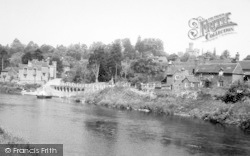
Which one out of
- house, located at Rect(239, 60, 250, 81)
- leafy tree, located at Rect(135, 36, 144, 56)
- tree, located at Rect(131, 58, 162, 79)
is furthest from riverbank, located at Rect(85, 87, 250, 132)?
leafy tree, located at Rect(135, 36, 144, 56)

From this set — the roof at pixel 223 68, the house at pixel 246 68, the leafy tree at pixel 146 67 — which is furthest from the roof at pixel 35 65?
the house at pixel 246 68

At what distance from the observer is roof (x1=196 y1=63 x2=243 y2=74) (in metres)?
77.1

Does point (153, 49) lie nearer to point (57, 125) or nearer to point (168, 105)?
point (168, 105)

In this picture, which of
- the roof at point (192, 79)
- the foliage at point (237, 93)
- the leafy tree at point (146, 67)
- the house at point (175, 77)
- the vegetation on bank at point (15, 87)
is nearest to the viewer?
the foliage at point (237, 93)

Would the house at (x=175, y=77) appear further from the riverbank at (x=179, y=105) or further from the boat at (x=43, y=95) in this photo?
the boat at (x=43, y=95)

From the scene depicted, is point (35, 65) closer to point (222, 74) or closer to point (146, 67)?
point (146, 67)

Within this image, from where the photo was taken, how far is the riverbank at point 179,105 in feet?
197

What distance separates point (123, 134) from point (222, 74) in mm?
42011

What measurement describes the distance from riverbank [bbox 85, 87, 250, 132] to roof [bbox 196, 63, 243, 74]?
33.0 ft

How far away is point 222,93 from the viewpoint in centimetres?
6962

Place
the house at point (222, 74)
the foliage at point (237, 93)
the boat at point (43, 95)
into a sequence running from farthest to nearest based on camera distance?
the boat at point (43, 95)
the house at point (222, 74)
the foliage at point (237, 93)

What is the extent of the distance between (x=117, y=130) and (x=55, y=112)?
19861 mm

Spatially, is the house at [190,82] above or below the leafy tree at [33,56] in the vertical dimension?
below

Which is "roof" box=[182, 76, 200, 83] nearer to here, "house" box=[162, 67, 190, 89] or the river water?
"house" box=[162, 67, 190, 89]
